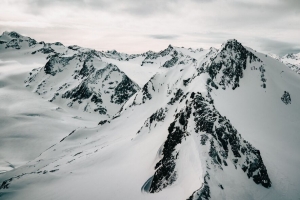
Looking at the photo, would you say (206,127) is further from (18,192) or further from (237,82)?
(18,192)

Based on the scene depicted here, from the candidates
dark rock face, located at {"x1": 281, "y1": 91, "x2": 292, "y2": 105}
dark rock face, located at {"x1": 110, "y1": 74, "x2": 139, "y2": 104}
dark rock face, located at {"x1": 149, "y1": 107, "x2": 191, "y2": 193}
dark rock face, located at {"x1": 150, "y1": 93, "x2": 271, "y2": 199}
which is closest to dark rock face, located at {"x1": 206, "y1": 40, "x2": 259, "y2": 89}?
dark rock face, located at {"x1": 281, "y1": 91, "x2": 292, "y2": 105}

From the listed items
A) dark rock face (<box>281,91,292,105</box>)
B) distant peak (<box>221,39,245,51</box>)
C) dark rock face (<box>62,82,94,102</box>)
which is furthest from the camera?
dark rock face (<box>62,82,94,102</box>)

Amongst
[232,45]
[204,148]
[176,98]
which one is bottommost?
[204,148]

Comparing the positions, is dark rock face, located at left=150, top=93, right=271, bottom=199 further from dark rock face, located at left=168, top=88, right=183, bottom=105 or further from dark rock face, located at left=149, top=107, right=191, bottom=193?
dark rock face, located at left=168, top=88, right=183, bottom=105

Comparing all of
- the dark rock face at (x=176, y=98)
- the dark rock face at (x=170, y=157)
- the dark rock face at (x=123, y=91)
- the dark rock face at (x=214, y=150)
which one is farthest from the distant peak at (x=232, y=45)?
the dark rock face at (x=123, y=91)

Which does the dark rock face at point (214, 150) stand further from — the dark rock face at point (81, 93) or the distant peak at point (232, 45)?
the dark rock face at point (81, 93)

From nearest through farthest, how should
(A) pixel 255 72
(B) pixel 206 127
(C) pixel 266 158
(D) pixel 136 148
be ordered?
(B) pixel 206 127 < (C) pixel 266 158 < (D) pixel 136 148 < (A) pixel 255 72

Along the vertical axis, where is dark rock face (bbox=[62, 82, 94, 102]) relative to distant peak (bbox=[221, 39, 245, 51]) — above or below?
below

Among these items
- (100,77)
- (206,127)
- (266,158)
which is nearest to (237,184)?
(206,127)

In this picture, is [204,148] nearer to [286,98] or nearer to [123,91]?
[286,98]

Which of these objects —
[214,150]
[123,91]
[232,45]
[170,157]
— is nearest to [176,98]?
[232,45]

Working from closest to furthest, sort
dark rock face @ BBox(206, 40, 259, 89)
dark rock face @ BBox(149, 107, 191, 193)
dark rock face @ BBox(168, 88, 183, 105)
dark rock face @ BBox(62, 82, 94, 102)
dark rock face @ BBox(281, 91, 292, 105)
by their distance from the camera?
dark rock face @ BBox(149, 107, 191, 193)
dark rock face @ BBox(206, 40, 259, 89)
dark rock face @ BBox(281, 91, 292, 105)
dark rock face @ BBox(168, 88, 183, 105)
dark rock face @ BBox(62, 82, 94, 102)
